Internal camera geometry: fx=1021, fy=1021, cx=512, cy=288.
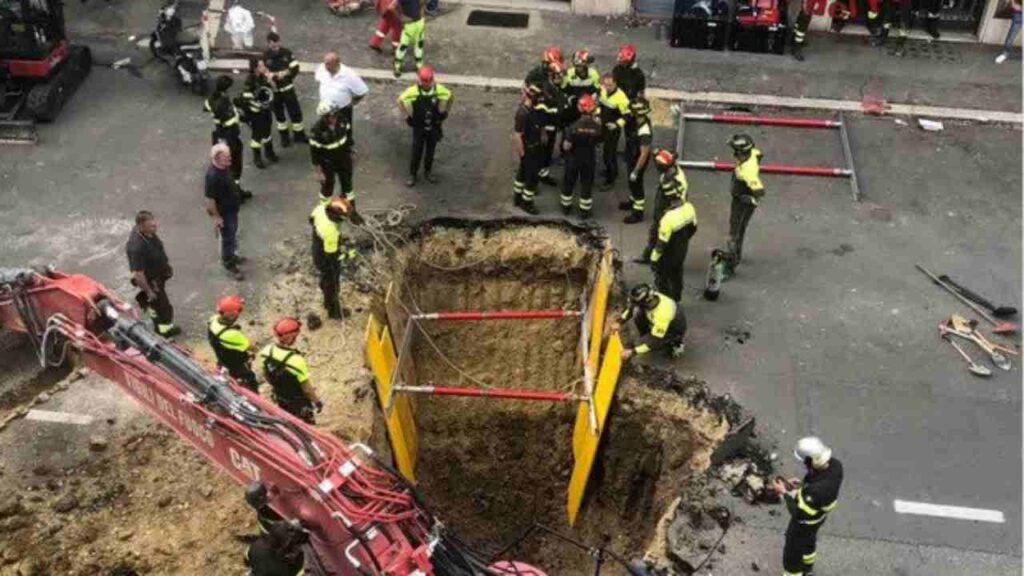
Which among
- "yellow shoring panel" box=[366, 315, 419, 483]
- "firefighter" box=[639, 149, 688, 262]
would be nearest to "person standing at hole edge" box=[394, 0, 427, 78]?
"firefighter" box=[639, 149, 688, 262]

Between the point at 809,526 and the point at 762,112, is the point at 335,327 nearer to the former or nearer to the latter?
the point at 809,526

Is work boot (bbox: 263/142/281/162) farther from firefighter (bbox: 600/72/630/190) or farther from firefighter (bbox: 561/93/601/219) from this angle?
firefighter (bbox: 600/72/630/190)

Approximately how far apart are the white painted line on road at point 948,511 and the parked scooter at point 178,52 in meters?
11.6

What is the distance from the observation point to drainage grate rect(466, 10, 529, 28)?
18375 mm

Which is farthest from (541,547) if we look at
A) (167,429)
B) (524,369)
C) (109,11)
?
(109,11)

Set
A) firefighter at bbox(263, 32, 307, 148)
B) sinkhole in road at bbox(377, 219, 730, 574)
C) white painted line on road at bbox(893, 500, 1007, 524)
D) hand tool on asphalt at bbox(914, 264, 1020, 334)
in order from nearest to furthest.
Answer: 1. white painted line on road at bbox(893, 500, 1007, 524)
2. sinkhole in road at bbox(377, 219, 730, 574)
3. hand tool on asphalt at bbox(914, 264, 1020, 334)
4. firefighter at bbox(263, 32, 307, 148)

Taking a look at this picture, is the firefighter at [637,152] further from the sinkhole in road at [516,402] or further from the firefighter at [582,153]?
the sinkhole in road at [516,402]

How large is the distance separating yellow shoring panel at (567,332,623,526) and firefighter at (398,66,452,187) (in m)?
4.02

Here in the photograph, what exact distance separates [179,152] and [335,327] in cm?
469

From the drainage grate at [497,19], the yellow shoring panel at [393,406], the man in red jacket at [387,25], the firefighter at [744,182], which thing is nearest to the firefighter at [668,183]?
the firefighter at [744,182]

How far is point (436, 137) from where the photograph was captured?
44.8 feet

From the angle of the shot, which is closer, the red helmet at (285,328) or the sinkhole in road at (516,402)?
the red helmet at (285,328)

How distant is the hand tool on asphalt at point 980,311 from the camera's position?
12.0 m

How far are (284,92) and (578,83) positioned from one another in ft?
13.4
